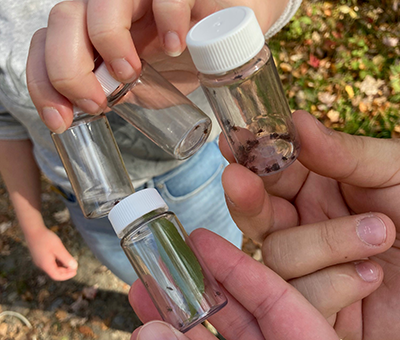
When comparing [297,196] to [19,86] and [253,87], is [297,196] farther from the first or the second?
[19,86]

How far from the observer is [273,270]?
140 cm

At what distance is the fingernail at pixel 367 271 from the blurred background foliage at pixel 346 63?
2159mm

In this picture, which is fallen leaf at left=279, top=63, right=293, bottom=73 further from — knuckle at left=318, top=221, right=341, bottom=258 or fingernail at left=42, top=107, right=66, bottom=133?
fingernail at left=42, top=107, right=66, bottom=133

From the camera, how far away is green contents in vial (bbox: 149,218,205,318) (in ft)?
4.00

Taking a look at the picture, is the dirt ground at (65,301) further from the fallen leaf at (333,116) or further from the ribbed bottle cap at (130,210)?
the fallen leaf at (333,116)

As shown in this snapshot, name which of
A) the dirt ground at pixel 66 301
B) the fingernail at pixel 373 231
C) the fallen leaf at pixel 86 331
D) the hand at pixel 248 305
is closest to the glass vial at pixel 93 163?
the hand at pixel 248 305

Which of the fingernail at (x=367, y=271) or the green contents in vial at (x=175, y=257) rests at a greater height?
the green contents in vial at (x=175, y=257)

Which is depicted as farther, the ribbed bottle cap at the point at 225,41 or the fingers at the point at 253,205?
the fingers at the point at 253,205

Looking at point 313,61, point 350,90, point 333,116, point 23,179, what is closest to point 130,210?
point 23,179

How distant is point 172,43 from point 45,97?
45 cm

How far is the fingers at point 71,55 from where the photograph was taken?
3.65ft

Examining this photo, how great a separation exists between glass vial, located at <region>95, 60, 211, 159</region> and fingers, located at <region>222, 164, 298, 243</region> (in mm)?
185

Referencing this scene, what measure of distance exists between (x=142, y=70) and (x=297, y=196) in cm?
86

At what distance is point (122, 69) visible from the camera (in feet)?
3.73
